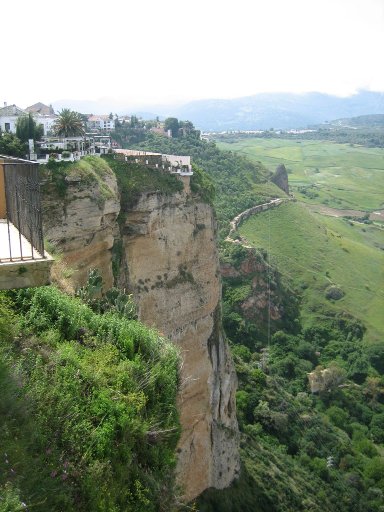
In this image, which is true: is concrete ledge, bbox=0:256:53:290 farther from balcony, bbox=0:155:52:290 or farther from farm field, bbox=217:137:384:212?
farm field, bbox=217:137:384:212

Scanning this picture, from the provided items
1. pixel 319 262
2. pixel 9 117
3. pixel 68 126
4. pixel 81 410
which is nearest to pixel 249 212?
pixel 319 262

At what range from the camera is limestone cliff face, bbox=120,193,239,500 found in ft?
70.8

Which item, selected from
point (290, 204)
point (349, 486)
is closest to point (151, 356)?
point (349, 486)

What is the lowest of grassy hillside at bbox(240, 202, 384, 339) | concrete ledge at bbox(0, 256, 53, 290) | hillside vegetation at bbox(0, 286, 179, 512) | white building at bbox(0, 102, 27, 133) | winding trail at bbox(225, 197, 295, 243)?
grassy hillside at bbox(240, 202, 384, 339)

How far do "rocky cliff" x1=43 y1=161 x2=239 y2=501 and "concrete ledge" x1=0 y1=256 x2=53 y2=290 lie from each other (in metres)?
11.3

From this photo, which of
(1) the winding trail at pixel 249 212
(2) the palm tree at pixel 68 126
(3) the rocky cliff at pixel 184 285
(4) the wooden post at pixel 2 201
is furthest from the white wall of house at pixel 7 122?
(1) the winding trail at pixel 249 212

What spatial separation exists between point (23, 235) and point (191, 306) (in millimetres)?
16406

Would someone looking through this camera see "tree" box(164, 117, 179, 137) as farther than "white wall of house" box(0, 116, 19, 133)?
Yes

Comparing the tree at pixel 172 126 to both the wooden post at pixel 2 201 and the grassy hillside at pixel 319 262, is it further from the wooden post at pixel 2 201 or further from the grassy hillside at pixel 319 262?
the wooden post at pixel 2 201

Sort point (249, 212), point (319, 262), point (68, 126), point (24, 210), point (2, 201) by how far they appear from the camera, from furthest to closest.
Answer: point (249, 212), point (319, 262), point (68, 126), point (2, 201), point (24, 210)

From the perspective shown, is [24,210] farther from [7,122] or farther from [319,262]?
[319,262]

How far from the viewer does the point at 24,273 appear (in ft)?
20.2

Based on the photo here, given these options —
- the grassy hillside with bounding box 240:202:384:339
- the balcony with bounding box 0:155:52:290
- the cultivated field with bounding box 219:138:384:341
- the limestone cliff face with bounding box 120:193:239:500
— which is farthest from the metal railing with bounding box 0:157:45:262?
the cultivated field with bounding box 219:138:384:341

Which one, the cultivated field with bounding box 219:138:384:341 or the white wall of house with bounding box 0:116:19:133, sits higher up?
the white wall of house with bounding box 0:116:19:133
